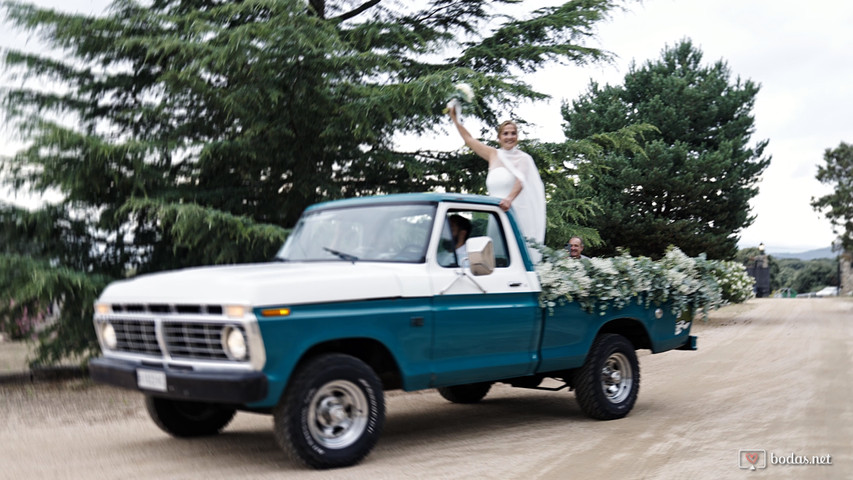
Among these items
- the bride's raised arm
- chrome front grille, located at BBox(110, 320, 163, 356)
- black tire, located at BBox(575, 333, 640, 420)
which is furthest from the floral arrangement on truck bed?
chrome front grille, located at BBox(110, 320, 163, 356)

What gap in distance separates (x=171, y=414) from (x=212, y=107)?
590 centimetres

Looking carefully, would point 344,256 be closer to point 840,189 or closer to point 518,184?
point 518,184

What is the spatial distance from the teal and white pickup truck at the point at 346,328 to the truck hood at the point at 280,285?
11 mm

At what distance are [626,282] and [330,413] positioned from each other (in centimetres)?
354

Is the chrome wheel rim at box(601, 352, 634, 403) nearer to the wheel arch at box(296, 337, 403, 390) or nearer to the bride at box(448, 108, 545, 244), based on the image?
the bride at box(448, 108, 545, 244)

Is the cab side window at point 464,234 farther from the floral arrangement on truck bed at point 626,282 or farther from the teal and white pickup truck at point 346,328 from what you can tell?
the floral arrangement on truck bed at point 626,282

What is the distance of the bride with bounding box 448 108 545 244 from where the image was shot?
27.1 feet

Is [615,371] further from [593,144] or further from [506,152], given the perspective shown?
[593,144]

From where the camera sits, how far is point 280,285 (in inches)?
221

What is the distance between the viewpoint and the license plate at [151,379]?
573cm

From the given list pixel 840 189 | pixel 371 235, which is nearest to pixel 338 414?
pixel 371 235

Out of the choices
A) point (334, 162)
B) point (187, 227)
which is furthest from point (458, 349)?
point (334, 162)

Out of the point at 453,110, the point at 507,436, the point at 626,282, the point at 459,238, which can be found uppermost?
the point at 453,110

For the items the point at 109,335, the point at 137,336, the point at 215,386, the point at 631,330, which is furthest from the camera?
the point at 631,330
